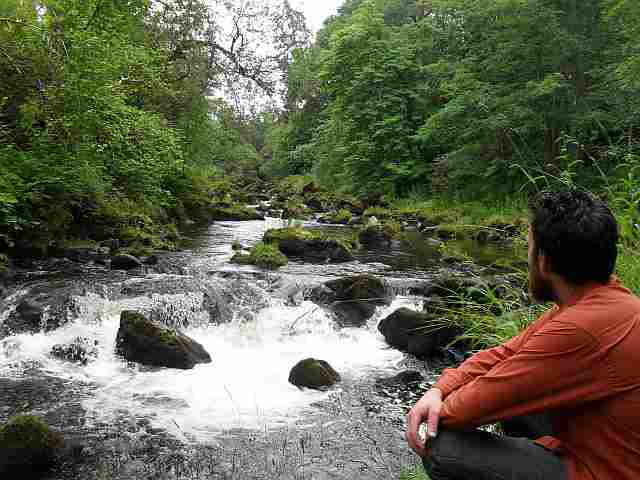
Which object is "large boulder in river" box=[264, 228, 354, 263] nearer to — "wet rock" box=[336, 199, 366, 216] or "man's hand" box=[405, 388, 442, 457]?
"man's hand" box=[405, 388, 442, 457]

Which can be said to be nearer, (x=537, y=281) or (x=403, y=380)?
(x=537, y=281)

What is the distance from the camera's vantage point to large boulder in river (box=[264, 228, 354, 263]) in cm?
1328

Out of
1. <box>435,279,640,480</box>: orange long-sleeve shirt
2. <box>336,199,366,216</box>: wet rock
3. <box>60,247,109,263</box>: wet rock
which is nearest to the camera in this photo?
<box>435,279,640,480</box>: orange long-sleeve shirt

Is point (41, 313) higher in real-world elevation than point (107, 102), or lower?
lower

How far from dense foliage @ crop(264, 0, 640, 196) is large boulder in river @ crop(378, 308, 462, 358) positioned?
9.62 feet

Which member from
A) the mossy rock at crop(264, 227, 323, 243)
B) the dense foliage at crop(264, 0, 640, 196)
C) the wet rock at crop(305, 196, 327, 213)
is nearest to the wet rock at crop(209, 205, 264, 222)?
the dense foliage at crop(264, 0, 640, 196)

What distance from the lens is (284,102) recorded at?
1923cm

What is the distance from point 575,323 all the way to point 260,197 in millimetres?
34148

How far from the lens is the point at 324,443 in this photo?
4953mm

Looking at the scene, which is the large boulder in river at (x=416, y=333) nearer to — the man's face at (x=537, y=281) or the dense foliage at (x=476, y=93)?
the dense foliage at (x=476, y=93)

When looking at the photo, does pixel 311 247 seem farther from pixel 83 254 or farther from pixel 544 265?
pixel 544 265

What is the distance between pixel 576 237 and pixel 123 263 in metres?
10.4

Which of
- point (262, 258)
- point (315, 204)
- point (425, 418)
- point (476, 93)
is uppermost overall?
point (476, 93)

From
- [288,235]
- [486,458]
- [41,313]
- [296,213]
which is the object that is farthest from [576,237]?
[296,213]
